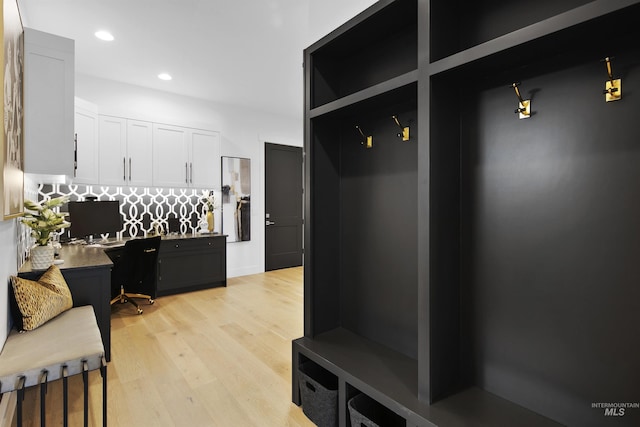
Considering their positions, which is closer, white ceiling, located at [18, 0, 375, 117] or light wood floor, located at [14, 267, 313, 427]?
light wood floor, located at [14, 267, 313, 427]

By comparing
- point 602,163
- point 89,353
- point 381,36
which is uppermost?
point 381,36

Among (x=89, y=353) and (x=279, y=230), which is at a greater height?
(x=279, y=230)

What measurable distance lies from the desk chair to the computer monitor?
1.34 feet

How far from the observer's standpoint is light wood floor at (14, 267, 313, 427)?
2.02 m

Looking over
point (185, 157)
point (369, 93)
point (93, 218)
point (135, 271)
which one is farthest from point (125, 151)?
point (369, 93)

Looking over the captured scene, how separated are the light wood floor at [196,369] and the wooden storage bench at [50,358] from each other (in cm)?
53

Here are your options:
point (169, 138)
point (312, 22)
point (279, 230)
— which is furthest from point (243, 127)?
point (312, 22)

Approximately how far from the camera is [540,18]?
4.16ft

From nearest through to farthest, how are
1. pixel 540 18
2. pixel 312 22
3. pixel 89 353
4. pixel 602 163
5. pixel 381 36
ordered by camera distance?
pixel 602 163, pixel 540 18, pixel 89 353, pixel 381 36, pixel 312 22

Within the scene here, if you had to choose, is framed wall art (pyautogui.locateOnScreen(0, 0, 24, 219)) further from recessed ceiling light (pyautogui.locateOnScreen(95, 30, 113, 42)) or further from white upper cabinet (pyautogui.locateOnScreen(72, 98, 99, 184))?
white upper cabinet (pyautogui.locateOnScreen(72, 98, 99, 184))

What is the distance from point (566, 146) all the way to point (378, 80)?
1085mm

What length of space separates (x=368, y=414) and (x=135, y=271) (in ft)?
11.0

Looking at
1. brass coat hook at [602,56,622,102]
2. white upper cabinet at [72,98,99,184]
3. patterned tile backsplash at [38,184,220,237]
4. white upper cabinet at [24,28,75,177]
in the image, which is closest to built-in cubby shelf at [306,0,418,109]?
brass coat hook at [602,56,622,102]

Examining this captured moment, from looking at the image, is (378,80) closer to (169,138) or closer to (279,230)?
(169,138)
